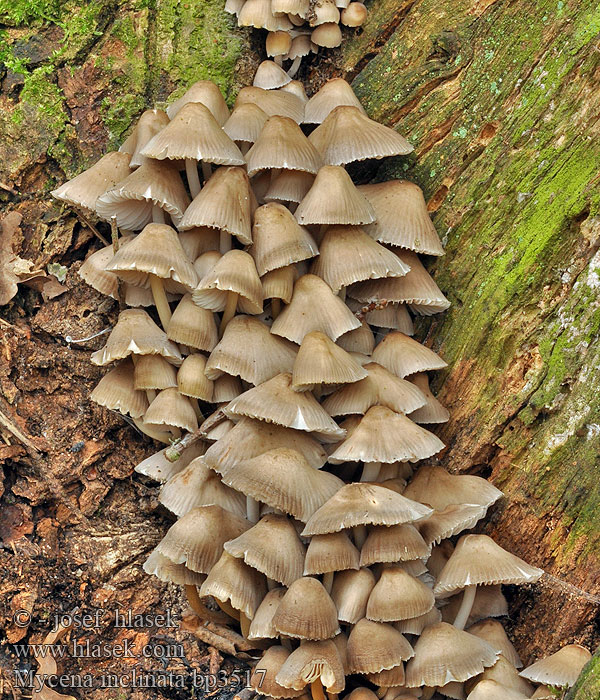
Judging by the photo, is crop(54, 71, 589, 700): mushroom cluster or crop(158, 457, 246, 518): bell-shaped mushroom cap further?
crop(158, 457, 246, 518): bell-shaped mushroom cap

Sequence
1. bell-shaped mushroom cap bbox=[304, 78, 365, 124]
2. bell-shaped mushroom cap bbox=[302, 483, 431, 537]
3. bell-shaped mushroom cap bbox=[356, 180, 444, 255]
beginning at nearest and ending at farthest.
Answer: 1. bell-shaped mushroom cap bbox=[302, 483, 431, 537]
2. bell-shaped mushroom cap bbox=[356, 180, 444, 255]
3. bell-shaped mushroom cap bbox=[304, 78, 365, 124]

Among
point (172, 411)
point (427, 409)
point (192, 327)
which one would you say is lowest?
point (172, 411)

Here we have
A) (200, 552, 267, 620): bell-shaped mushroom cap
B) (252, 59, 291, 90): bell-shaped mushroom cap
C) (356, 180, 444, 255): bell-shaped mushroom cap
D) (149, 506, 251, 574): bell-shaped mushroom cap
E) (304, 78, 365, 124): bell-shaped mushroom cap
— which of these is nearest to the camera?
→ (200, 552, 267, 620): bell-shaped mushroom cap

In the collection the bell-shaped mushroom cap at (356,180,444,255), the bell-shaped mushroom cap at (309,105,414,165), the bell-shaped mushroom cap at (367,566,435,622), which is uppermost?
the bell-shaped mushroom cap at (309,105,414,165)

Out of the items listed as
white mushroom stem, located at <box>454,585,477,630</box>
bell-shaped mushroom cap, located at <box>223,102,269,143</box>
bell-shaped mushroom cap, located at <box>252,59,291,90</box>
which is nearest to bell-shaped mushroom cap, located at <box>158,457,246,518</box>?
white mushroom stem, located at <box>454,585,477,630</box>

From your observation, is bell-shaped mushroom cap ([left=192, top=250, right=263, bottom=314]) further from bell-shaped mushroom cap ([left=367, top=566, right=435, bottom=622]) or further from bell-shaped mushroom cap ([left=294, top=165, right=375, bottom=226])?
bell-shaped mushroom cap ([left=367, top=566, right=435, bottom=622])

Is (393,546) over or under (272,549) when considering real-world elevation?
over

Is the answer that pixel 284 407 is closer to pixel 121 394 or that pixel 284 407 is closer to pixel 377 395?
pixel 377 395

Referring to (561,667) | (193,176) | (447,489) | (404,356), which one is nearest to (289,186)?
(193,176)
